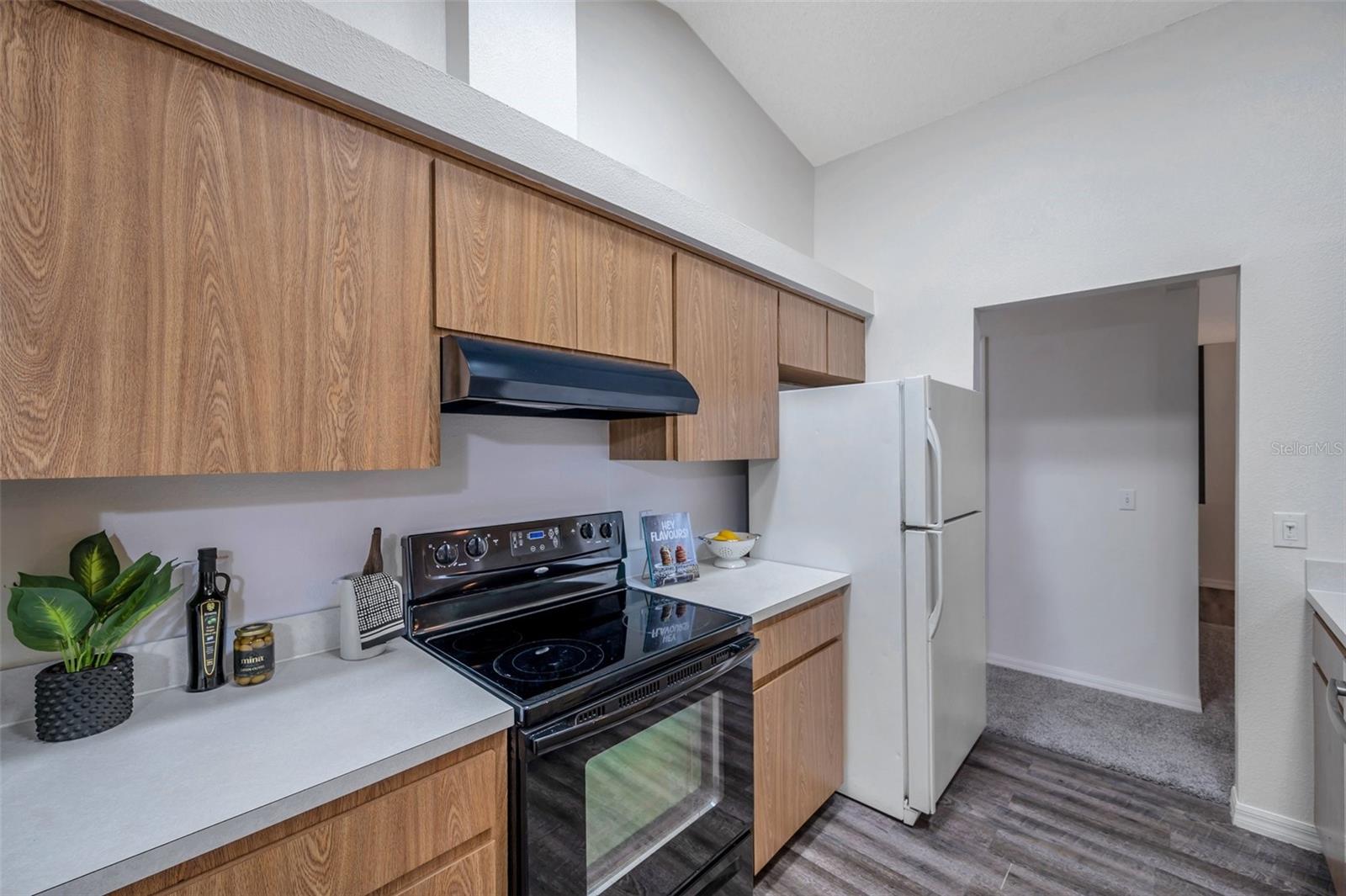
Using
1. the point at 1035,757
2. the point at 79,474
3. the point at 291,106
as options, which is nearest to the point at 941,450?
the point at 1035,757

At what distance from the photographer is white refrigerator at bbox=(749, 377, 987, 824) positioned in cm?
196

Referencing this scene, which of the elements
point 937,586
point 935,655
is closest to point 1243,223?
point 937,586

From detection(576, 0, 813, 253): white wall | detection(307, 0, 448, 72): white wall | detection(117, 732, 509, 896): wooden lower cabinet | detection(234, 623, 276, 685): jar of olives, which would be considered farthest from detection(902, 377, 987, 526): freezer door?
detection(234, 623, 276, 685): jar of olives

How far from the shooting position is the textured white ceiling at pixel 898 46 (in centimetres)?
217

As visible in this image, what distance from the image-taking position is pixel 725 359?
205 cm

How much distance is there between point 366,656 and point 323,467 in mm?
499

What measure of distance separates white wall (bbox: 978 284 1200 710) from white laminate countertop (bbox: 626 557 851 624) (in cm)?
159

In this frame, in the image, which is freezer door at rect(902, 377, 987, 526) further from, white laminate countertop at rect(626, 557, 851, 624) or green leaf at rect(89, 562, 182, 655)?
green leaf at rect(89, 562, 182, 655)

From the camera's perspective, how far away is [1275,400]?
6.30 feet

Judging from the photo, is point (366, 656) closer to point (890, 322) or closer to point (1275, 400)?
point (890, 322)

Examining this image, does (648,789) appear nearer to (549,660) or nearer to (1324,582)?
(549,660)

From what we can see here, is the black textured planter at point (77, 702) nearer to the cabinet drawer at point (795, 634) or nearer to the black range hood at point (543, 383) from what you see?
the black range hood at point (543, 383)

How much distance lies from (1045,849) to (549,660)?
1.88 metres

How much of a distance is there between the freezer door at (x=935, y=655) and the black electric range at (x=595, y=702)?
723 mm
